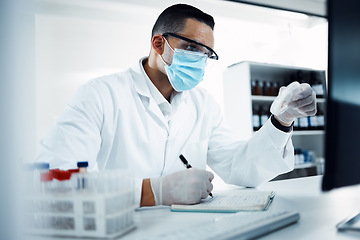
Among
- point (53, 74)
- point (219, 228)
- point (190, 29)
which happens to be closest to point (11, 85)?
point (219, 228)

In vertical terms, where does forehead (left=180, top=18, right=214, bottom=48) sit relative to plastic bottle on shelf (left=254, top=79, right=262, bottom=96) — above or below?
above

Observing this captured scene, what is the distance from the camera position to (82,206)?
56 cm

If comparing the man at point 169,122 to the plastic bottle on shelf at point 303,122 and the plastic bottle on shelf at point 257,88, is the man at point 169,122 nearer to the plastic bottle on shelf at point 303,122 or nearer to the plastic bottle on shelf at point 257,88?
the plastic bottle on shelf at point 257,88

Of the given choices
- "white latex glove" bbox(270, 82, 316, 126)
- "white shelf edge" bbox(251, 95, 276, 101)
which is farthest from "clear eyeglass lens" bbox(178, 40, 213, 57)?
"white shelf edge" bbox(251, 95, 276, 101)

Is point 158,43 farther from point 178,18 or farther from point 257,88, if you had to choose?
point 257,88

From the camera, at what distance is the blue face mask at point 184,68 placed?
4.70ft

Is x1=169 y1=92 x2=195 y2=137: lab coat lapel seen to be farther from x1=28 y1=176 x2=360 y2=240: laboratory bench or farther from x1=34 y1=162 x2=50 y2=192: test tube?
x1=34 y1=162 x2=50 y2=192: test tube

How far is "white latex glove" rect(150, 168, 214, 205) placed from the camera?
0.86 meters

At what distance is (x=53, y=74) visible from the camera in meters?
3.27

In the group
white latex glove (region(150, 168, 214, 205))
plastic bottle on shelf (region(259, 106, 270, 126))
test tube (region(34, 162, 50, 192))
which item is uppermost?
plastic bottle on shelf (region(259, 106, 270, 126))

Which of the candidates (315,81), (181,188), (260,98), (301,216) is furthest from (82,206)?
(315,81)

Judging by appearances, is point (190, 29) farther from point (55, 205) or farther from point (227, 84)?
point (227, 84)

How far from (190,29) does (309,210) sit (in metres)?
0.91

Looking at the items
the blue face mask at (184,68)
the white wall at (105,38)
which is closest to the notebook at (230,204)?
the blue face mask at (184,68)
